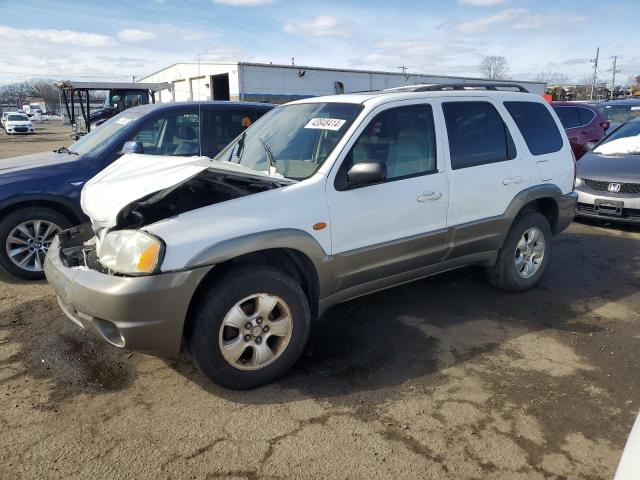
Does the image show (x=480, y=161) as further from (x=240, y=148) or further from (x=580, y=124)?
(x=580, y=124)

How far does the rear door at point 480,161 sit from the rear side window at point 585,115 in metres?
7.82

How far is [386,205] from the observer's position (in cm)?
358

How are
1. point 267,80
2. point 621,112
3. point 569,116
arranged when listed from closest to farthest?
point 569,116, point 621,112, point 267,80

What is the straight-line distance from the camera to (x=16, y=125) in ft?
113

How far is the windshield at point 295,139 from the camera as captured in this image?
140 inches

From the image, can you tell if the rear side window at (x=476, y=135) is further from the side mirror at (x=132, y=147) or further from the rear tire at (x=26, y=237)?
the rear tire at (x=26, y=237)

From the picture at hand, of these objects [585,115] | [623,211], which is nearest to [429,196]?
[623,211]

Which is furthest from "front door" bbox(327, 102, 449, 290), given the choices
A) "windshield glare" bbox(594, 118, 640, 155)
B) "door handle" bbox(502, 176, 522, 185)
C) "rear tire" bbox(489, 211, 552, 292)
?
"windshield glare" bbox(594, 118, 640, 155)

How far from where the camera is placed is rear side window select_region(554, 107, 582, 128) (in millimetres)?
10984

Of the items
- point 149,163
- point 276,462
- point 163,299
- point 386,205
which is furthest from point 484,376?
point 149,163

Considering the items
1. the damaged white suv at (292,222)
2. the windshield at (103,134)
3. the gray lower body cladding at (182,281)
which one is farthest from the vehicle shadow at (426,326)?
the windshield at (103,134)

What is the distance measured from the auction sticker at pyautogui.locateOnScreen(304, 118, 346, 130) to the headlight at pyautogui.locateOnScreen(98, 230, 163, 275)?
1.56 metres

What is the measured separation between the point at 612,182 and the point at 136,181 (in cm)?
660

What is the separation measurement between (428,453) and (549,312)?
2.38 m
